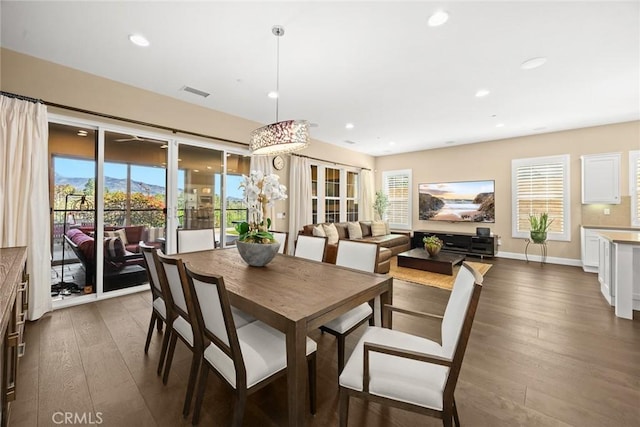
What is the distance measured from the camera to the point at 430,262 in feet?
15.4

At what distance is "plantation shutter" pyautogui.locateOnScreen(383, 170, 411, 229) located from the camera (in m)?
7.68

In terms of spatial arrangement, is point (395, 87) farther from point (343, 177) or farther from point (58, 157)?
point (58, 157)

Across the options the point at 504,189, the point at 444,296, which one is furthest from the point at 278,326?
the point at 504,189

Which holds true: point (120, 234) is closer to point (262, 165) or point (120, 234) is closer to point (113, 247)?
point (113, 247)

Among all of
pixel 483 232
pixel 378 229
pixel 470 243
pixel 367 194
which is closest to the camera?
pixel 483 232

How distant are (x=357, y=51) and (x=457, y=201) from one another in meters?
5.37

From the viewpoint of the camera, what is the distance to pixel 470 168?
6609 mm

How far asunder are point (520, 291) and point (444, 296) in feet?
4.00

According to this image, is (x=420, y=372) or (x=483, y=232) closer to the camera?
(x=420, y=372)

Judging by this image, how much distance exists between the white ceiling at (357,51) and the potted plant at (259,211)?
1.43 meters

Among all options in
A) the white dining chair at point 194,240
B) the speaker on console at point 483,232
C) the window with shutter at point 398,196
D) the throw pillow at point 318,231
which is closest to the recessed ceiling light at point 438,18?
the white dining chair at point 194,240

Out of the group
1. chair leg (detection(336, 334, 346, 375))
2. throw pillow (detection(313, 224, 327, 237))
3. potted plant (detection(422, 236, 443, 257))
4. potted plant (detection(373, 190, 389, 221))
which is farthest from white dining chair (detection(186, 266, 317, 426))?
potted plant (detection(373, 190, 389, 221))

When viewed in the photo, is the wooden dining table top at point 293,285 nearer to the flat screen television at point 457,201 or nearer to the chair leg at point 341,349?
the chair leg at point 341,349

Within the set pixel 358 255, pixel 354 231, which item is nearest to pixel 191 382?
pixel 358 255
